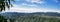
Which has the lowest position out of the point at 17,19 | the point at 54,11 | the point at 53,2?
the point at 17,19

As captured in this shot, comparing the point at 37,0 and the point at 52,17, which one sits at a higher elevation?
the point at 37,0

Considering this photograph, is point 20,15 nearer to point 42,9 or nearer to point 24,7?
point 24,7

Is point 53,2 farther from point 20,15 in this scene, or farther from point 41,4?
point 20,15

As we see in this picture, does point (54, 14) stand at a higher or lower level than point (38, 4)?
lower

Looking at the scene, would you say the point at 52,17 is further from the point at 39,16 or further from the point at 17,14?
the point at 17,14

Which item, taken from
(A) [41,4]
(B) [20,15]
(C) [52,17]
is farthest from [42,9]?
(B) [20,15]

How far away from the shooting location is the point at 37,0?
246 cm

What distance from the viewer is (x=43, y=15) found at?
2498mm

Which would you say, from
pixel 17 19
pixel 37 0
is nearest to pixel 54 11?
pixel 37 0

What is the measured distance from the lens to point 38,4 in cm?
248

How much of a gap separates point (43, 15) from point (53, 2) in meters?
0.34

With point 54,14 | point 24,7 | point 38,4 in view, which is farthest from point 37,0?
point 54,14

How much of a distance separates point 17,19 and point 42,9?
0.57 metres

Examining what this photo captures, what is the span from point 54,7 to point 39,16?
0.37 meters
